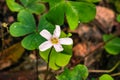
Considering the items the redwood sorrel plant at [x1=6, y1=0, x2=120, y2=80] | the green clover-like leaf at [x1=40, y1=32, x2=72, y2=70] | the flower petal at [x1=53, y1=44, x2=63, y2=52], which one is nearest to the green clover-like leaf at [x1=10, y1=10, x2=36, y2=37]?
the redwood sorrel plant at [x1=6, y1=0, x2=120, y2=80]

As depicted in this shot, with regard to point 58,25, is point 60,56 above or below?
below

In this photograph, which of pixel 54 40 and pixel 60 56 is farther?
pixel 60 56

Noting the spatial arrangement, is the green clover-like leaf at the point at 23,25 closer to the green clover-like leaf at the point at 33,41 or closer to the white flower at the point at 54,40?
the green clover-like leaf at the point at 33,41

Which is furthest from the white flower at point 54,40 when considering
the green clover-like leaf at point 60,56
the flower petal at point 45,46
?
the green clover-like leaf at point 60,56

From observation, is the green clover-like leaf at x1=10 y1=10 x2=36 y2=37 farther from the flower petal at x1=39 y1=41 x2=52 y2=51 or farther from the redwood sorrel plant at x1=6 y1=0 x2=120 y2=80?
the flower petal at x1=39 y1=41 x2=52 y2=51

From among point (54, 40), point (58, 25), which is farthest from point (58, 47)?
point (58, 25)

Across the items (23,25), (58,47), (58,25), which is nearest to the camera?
(58,47)

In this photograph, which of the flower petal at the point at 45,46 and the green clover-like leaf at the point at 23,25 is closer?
the flower petal at the point at 45,46

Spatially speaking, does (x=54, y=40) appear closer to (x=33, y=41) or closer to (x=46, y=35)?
(x=46, y=35)
